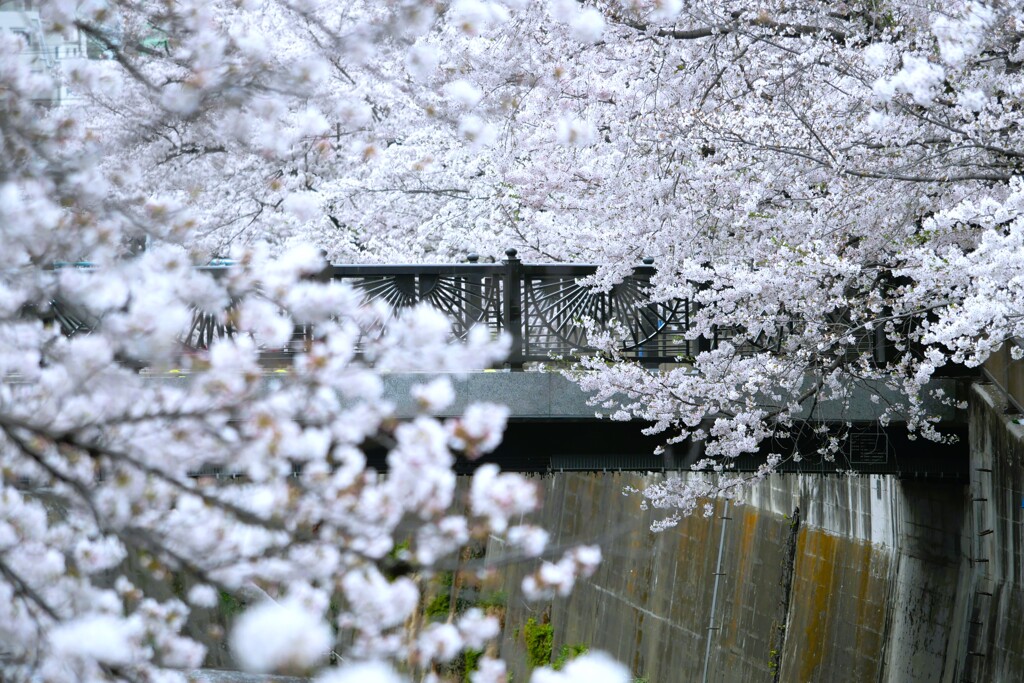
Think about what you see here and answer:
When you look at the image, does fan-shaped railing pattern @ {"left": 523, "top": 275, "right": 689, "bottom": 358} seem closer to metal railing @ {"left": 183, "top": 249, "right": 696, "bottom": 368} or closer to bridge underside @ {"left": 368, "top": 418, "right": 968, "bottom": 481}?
metal railing @ {"left": 183, "top": 249, "right": 696, "bottom": 368}

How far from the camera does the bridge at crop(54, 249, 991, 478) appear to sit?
10570mm

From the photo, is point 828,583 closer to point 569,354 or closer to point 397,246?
point 569,354

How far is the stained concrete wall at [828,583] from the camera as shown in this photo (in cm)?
1074

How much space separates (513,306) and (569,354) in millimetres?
672

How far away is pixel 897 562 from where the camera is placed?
13195mm

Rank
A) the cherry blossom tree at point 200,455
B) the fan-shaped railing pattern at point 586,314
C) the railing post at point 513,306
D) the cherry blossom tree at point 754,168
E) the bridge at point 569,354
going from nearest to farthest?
1. the cherry blossom tree at point 200,455
2. the cherry blossom tree at point 754,168
3. the bridge at point 569,354
4. the railing post at point 513,306
5. the fan-shaped railing pattern at point 586,314

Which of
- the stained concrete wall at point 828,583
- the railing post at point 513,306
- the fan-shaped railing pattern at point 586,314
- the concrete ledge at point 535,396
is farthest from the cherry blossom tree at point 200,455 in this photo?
the fan-shaped railing pattern at point 586,314

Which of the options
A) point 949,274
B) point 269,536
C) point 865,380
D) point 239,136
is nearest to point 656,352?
point 865,380

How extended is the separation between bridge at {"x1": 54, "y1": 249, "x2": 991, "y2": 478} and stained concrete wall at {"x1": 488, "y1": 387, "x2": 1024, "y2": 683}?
2.21 ft

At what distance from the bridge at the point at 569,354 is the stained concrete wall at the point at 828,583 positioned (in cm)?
67

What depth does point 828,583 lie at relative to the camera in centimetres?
1470

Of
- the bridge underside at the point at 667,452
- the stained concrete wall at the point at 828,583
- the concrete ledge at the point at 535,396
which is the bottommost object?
the stained concrete wall at the point at 828,583

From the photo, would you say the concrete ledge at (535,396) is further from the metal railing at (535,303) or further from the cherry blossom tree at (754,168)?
the metal railing at (535,303)

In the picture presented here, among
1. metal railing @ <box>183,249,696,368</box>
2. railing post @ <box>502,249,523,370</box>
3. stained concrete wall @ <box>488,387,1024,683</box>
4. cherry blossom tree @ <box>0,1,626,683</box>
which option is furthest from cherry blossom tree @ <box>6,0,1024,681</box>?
stained concrete wall @ <box>488,387,1024,683</box>
